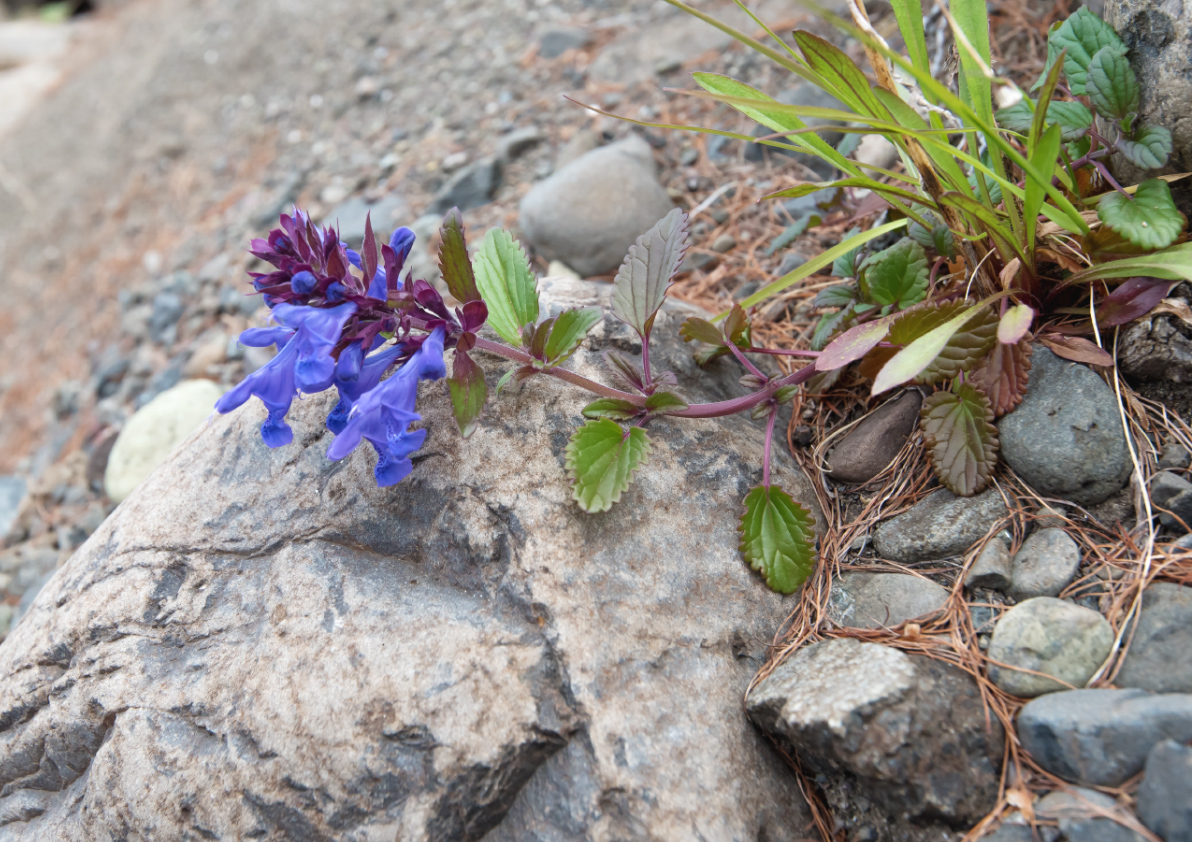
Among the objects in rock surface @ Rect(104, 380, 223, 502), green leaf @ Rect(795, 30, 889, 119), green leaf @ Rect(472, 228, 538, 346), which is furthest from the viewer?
rock surface @ Rect(104, 380, 223, 502)

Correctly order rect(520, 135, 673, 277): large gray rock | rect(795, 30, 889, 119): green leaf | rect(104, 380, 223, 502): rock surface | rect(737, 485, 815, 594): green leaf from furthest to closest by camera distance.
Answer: rect(104, 380, 223, 502): rock surface < rect(520, 135, 673, 277): large gray rock < rect(737, 485, 815, 594): green leaf < rect(795, 30, 889, 119): green leaf

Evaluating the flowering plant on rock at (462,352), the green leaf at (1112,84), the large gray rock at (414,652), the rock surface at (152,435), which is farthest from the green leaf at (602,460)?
the rock surface at (152,435)

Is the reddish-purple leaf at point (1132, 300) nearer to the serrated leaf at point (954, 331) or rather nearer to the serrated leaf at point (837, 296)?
the serrated leaf at point (954, 331)

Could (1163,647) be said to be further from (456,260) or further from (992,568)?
(456,260)

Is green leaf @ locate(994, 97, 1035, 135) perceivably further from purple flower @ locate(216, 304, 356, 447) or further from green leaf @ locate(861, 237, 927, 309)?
purple flower @ locate(216, 304, 356, 447)

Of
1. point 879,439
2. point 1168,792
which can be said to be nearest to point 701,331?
point 879,439

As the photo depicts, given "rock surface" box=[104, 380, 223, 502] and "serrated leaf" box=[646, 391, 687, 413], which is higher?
"serrated leaf" box=[646, 391, 687, 413]

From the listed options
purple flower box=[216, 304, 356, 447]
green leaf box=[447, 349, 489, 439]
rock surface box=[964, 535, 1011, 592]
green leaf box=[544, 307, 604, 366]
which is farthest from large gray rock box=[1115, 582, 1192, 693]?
purple flower box=[216, 304, 356, 447]
